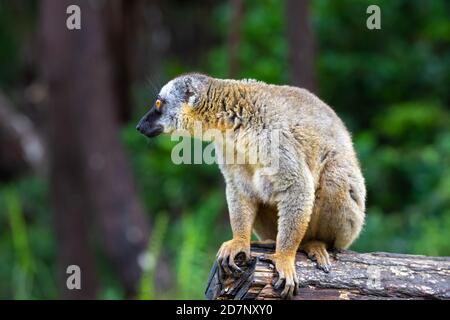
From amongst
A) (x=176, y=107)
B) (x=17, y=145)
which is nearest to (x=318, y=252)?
(x=176, y=107)

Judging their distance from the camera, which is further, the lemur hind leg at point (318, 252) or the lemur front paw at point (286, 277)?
the lemur hind leg at point (318, 252)

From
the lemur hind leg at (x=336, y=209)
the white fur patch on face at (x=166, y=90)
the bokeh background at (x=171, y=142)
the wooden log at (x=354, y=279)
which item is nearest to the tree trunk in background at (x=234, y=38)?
the bokeh background at (x=171, y=142)

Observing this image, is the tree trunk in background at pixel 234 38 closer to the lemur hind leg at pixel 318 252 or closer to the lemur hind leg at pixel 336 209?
the lemur hind leg at pixel 336 209

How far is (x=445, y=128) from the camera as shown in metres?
13.4

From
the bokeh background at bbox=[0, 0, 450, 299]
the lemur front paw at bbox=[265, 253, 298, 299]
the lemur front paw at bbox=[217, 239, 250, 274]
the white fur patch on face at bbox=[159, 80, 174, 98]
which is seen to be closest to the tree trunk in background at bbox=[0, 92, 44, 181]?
the bokeh background at bbox=[0, 0, 450, 299]

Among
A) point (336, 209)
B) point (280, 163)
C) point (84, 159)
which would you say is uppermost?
point (280, 163)

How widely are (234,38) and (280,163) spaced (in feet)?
26.2

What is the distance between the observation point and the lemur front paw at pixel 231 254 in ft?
18.2

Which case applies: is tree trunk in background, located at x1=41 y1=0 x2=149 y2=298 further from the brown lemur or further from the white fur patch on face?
the brown lemur

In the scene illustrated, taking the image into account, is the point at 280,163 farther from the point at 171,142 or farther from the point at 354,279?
the point at 171,142

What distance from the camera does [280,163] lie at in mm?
5676

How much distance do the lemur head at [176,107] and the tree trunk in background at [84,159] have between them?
247 inches
